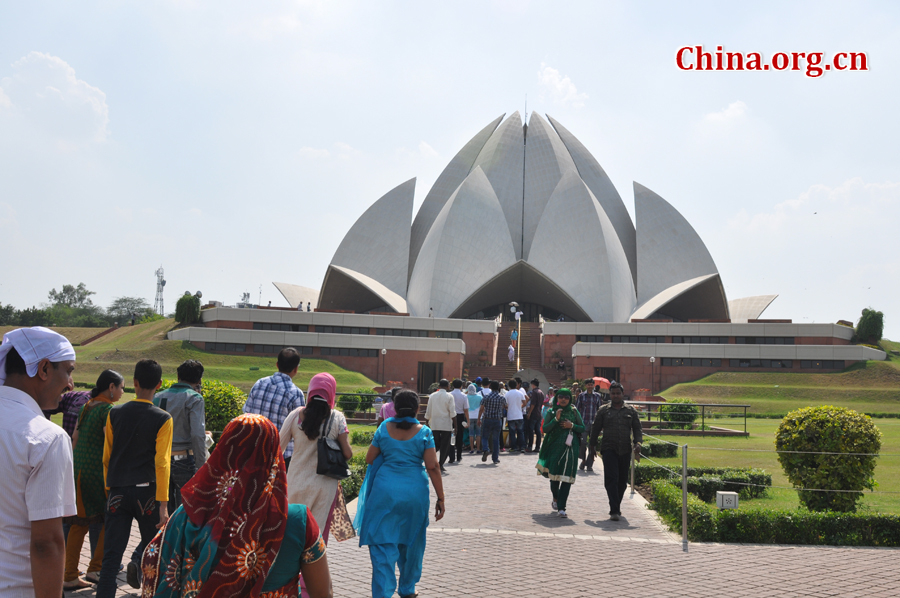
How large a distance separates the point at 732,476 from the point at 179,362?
1853 cm

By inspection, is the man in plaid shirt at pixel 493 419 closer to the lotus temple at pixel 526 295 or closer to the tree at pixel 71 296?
the lotus temple at pixel 526 295

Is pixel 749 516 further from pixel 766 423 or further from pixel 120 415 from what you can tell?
pixel 766 423

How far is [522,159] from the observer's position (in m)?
38.9

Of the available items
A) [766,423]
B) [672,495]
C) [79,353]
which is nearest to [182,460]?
[672,495]

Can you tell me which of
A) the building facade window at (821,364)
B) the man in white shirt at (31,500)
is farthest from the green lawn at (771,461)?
the building facade window at (821,364)

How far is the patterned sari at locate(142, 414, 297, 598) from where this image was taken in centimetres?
169

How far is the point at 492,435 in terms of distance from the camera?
955cm

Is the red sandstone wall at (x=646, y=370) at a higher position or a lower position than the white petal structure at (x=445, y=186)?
lower

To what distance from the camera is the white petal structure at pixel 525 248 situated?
3164cm

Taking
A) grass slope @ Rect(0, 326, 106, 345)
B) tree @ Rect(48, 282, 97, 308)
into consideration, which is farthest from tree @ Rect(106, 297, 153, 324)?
grass slope @ Rect(0, 326, 106, 345)

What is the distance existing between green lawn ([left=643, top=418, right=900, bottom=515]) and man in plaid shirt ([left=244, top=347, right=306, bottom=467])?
12.3 feet

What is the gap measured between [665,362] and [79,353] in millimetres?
20399

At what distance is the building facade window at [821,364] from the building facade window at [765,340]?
3.27 ft

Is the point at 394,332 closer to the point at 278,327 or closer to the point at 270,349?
the point at 278,327
